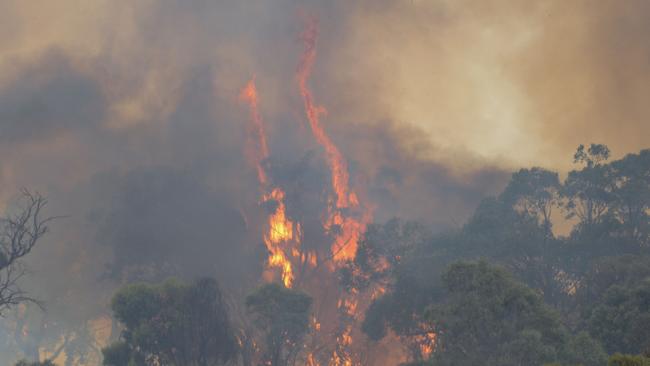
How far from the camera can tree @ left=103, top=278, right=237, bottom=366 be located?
163ft

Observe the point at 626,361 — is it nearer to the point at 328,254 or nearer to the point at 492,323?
the point at 492,323

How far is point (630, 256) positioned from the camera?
49.3 metres

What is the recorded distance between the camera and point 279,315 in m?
58.0

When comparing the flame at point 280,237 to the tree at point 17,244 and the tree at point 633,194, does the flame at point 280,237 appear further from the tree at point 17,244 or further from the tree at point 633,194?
the tree at point 633,194

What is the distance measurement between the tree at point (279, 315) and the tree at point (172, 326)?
5.12 metres

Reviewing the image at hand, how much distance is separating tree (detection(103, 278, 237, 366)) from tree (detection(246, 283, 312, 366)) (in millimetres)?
5116

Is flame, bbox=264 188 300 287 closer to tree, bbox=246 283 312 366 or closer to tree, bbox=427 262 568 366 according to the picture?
tree, bbox=246 283 312 366

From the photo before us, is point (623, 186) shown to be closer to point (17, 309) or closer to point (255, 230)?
point (255, 230)

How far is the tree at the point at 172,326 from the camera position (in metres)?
49.7

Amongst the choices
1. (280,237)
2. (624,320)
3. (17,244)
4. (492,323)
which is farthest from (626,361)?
(280,237)

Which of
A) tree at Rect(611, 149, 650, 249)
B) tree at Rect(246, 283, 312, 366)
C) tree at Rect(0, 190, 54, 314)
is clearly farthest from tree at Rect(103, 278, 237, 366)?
tree at Rect(611, 149, 650, 249)

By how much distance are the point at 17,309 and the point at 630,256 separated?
367ft

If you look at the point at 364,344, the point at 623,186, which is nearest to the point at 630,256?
the point at 623,186

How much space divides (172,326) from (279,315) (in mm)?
12262
